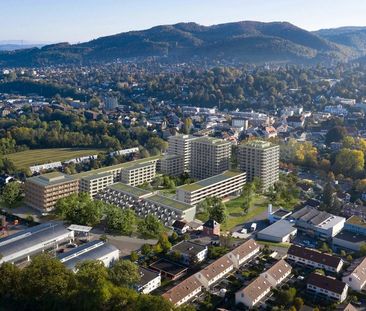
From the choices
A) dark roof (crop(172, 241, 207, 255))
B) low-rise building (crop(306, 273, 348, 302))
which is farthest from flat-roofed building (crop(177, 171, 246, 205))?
low-rise building (crop(306, 273, 348, 302))

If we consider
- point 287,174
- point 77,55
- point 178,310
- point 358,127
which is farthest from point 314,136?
point 77,55

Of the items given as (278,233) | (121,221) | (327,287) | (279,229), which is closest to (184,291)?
(327,287)

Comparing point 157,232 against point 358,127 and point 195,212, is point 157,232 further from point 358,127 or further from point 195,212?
point 358,127

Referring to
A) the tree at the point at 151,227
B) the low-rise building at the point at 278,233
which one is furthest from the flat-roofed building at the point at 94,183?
the low-rise building at the point at 278,233

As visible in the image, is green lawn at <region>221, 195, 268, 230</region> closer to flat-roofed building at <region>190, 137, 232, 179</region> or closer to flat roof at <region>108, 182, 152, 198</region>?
flat-roofed building at <region>190, 137, 232, 179</region>

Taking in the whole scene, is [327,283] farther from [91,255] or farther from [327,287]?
[91,255]
